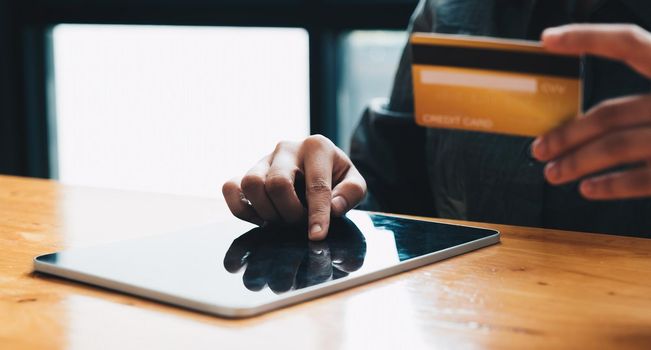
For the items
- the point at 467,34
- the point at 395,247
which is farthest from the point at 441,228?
the point at 467,34

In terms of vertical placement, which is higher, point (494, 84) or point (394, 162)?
point (494, 84)

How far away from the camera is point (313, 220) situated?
0.96m

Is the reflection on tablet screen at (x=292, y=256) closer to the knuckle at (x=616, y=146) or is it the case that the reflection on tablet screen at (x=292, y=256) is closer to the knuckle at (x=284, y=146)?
the knuckle at (x=284, y=146)

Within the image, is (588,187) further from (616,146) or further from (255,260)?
(255,260)

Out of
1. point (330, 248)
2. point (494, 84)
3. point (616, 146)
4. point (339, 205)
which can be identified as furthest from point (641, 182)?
point (339, 205)

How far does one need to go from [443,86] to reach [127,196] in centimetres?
67

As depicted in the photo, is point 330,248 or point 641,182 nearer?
point 641,182

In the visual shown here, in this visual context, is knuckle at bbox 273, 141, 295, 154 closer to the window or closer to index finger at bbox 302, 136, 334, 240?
index finger at bbox 302, 136, 334, 240

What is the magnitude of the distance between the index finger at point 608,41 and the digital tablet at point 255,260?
0.26 metres

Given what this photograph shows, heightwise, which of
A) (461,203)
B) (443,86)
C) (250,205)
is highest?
(443,86)

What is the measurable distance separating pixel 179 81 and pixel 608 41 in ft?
7.86

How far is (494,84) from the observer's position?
718mm

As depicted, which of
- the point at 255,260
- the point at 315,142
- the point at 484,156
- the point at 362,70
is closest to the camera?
the point at 255,260

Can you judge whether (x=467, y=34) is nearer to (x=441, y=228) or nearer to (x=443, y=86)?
(x=441, y=228)
